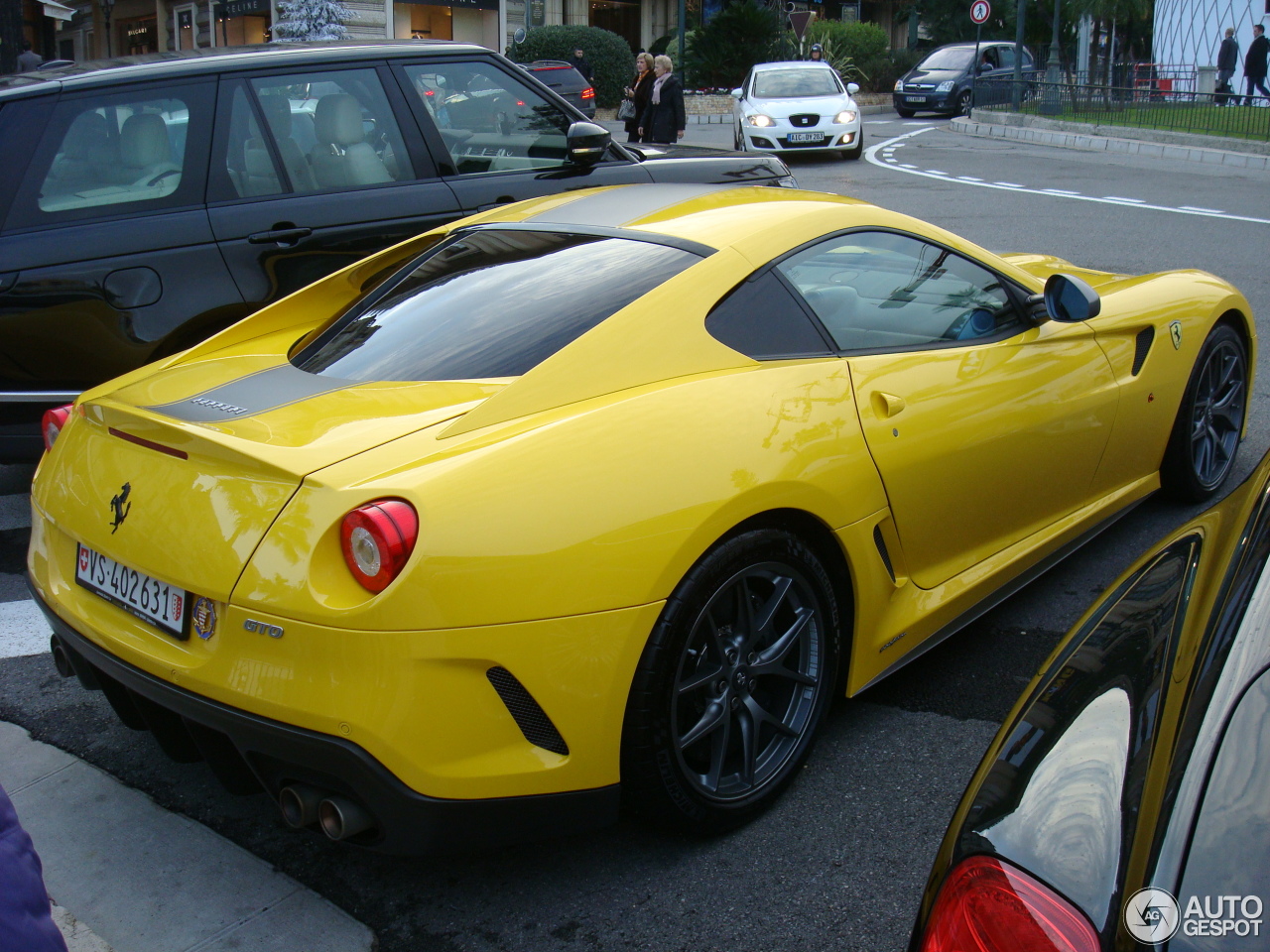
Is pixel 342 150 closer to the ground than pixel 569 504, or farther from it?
farther from it

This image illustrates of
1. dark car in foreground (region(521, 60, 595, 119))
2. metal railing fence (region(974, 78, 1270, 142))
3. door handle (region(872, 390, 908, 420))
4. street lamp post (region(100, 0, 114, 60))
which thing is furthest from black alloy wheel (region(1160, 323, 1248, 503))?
street lamp post (region(100, 0, 114, 60))

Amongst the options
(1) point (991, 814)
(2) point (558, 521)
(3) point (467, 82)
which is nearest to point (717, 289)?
(2) point (558, 521)

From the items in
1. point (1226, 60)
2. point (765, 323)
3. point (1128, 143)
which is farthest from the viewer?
point (1226, 60)

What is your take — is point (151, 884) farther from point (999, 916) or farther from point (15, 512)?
point (15, 512)

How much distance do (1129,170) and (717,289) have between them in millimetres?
16957

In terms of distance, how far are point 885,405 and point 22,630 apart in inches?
116

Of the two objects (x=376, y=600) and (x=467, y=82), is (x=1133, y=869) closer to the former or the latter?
(x=376, y=600)

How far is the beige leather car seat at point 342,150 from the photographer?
5.14m

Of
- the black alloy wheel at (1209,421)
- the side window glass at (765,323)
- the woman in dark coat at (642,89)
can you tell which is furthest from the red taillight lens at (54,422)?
the woman in dark coat at (642,89)

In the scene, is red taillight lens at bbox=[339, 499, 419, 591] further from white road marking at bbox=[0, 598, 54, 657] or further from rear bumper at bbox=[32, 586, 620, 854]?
white road marking at bbox=[0, 598, 54, 657]

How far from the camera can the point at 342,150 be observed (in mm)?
5203

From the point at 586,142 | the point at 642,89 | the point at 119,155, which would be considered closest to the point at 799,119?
the point at 642,89

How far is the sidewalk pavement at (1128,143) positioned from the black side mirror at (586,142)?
52.0ft

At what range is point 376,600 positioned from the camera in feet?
6.91
